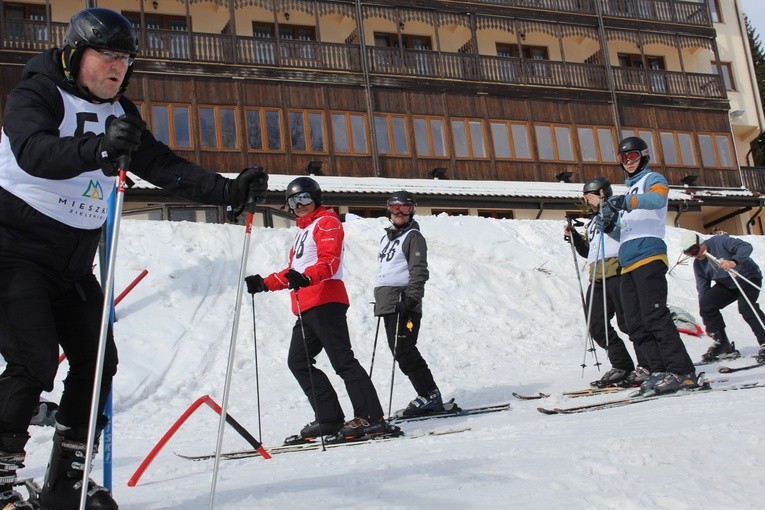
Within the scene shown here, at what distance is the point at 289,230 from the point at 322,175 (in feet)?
25.4

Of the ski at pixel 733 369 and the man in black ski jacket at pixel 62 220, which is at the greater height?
the man in black ski jacket at pixel 62 220

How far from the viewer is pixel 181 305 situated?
38.7ft

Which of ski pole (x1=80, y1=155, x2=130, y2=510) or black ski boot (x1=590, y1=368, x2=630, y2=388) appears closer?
ski pole (x1=80, y1=155, x2=130, y2=510)

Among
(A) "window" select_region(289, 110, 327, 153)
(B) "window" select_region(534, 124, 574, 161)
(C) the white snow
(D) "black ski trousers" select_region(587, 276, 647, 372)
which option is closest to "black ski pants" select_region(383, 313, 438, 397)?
(C) the white snow

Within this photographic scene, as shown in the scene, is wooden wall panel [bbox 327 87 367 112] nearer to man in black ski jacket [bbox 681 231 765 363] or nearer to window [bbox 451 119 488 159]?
window [bbox 451 119 488 159]

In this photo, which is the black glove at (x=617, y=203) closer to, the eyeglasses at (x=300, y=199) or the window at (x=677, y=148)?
the eyeglasses at (x=300, y=199)

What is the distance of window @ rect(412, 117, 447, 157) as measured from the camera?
24312mm

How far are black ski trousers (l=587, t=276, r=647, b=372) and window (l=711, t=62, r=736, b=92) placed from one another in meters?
25.6

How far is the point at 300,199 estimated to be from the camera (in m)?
6.46

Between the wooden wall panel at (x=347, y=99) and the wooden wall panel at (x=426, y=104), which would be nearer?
the wooden wall panel at (x=347, y=99)

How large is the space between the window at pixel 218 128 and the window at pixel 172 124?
36cm

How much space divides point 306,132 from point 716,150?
573 inches

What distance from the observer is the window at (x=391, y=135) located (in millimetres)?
23812

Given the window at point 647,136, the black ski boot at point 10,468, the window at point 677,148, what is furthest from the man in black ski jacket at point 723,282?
the window at point 677,148
